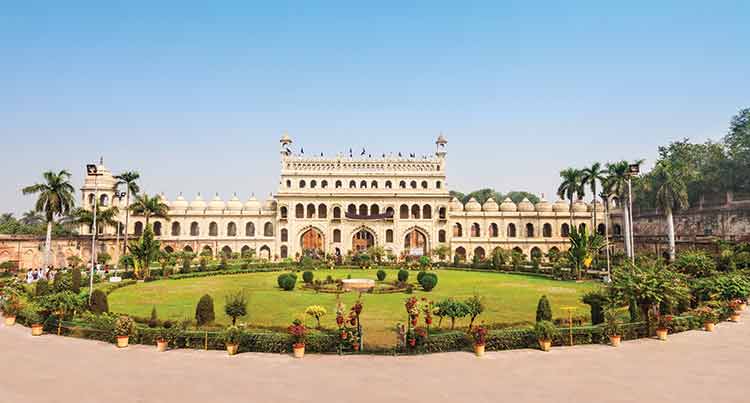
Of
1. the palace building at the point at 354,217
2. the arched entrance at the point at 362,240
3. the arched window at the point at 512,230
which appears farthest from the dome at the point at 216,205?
the arched window at the point at 512,230

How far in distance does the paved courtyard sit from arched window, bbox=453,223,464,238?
145 ft

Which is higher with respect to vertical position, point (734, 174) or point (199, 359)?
point (734, 174)

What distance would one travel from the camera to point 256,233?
191ft

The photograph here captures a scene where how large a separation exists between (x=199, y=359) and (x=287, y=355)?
246 centimetres

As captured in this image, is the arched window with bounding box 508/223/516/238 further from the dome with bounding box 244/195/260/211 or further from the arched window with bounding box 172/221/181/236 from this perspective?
the arched window with bounding box 172/221/181/236

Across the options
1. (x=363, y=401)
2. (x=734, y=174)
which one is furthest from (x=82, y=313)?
(x=734, y=174)

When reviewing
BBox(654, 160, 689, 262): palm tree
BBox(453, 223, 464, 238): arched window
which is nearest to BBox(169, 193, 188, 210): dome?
BBox(453, 223, 464, 238): arched window

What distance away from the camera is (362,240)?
5572cm

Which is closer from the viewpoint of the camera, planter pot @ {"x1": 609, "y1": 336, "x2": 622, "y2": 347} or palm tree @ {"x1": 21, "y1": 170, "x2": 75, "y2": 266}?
planter pot @ {"x1": 609, "y1": 336, "x2": 622, "y2": 347}

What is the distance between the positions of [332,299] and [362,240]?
98.9 feet

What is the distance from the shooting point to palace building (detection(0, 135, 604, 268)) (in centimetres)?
5531

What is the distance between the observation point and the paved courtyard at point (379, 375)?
32.4 ft

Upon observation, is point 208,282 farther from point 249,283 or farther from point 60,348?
point 60,348

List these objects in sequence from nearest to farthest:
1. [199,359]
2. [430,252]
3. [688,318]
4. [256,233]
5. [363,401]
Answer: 1. [363,401]
2. [199,359]
3. [688,318]
4. [430,252]
5. [256,233]
